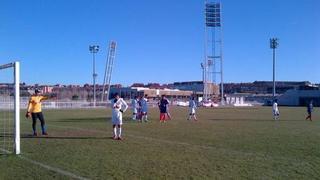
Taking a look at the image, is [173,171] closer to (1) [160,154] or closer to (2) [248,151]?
(1) [160,154]

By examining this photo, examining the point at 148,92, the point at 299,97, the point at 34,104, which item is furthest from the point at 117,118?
the point at 148,92

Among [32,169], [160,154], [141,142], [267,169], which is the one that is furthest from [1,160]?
[267,169]

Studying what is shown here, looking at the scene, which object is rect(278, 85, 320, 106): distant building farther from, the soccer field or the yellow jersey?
the yellow jersey

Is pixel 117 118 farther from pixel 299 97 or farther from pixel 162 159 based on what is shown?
pixel 299 97

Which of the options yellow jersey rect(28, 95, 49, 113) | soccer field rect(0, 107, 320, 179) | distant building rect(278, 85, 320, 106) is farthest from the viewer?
distant building rect(278, 85, 320, 106)

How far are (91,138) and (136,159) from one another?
6.29 meters

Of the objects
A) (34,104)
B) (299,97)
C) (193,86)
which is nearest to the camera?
(34,104)

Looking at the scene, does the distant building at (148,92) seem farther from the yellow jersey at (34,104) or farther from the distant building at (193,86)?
the yellow jersey at (34,104)

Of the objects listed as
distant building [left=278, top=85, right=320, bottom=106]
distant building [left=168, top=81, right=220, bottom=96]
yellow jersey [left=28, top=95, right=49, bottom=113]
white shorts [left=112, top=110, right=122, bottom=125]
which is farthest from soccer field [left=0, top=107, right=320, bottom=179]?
distant building [left=168, top=81, right=220, bottom=96]

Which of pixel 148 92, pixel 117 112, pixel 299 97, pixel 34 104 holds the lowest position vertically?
pixel 299 97

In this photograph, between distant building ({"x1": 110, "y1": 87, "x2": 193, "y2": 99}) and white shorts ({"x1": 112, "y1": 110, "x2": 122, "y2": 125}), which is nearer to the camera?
white shorts ({"x1": 112, "y1": 110, "x2": 122, "y2": 125})

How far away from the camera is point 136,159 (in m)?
12.1

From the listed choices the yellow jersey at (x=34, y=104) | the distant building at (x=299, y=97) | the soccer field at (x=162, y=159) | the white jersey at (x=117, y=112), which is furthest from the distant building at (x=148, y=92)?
the soccer field at (x=162, y=159)

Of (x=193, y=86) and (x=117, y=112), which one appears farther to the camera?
(x=193, y=86)
